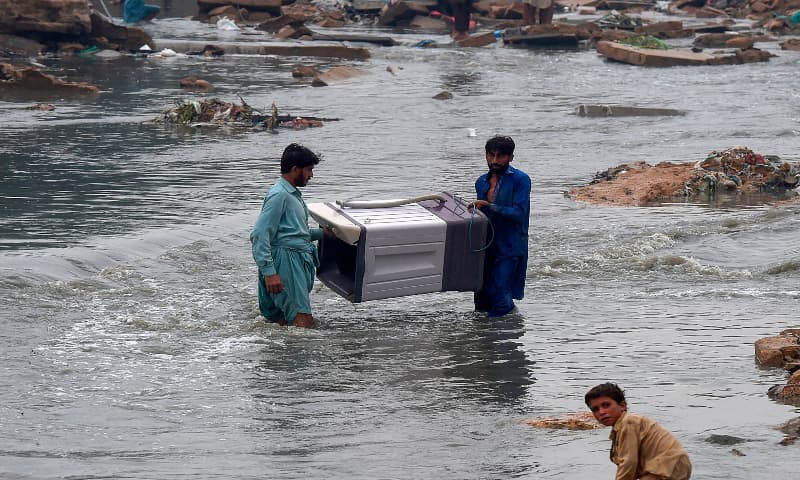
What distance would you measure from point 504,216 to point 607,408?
3.43 meters

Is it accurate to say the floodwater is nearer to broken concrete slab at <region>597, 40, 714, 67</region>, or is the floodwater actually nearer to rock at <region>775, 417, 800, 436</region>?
rock at <region>775, 417, 800, 436</region>

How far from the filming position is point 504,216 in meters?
7.84

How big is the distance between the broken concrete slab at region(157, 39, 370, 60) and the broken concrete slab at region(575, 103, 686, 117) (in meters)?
11.6

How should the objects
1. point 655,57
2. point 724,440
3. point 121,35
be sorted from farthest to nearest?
point 121,35 → point 655,57 → point 724,440

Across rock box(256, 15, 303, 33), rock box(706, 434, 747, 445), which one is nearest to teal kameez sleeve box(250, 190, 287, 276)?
rock box(706, 434, 747, 445)

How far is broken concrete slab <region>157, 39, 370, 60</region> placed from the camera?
3139 centimetres

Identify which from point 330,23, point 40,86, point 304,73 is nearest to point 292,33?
point 330,23

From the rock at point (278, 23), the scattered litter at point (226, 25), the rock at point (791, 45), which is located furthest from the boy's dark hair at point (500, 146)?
the scattered litter at point (226, 25)

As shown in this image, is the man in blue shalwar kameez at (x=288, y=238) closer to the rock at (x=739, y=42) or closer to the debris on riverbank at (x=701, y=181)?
the debris on riverbank at (x=701, y=181)

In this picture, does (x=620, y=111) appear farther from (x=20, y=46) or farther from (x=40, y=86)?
(x=20, y=46)

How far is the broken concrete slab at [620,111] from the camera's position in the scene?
65.9ft

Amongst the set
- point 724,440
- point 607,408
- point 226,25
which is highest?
point 607,408

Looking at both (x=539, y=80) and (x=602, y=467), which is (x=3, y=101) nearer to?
(x=539, y=80)

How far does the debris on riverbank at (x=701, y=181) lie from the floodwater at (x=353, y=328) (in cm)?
43
